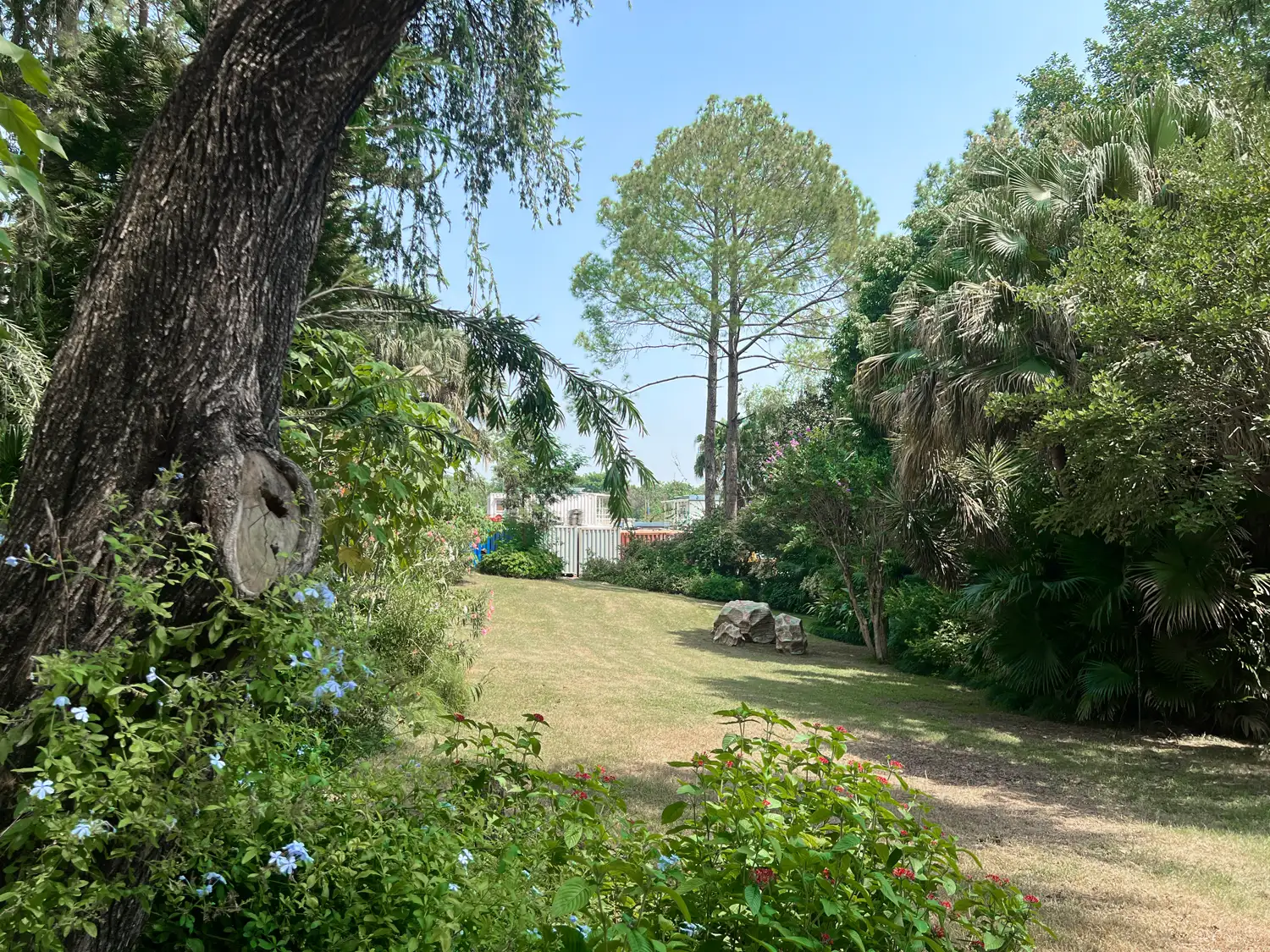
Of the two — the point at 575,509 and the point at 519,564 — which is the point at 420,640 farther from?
the point at 575,509

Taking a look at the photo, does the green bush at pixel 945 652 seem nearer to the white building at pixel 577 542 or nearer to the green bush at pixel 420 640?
the green bush at pixel 420 640

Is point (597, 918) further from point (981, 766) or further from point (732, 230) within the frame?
point (732, 230)

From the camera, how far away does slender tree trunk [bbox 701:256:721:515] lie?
84.9 feet

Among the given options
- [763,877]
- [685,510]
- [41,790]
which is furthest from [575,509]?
[41,790]

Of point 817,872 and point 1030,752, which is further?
point 1030,752

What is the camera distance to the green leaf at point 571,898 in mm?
1661

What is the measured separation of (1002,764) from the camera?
7.43 metres

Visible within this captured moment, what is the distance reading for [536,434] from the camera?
453 centimetres

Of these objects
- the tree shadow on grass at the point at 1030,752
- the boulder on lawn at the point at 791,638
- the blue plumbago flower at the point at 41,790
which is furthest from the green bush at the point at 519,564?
the blue plumbago flower at the point at 41,790

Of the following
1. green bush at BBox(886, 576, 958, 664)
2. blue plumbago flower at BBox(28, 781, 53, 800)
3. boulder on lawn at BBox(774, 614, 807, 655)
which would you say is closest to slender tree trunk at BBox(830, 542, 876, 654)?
green bush at BBox(886, 576, 958, 664)

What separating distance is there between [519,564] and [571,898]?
20.7m

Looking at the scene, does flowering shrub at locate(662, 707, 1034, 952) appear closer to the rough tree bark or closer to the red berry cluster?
the red berry cluster

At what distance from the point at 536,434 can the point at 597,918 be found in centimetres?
290

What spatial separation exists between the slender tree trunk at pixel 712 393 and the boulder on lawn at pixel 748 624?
1036 centimetres
